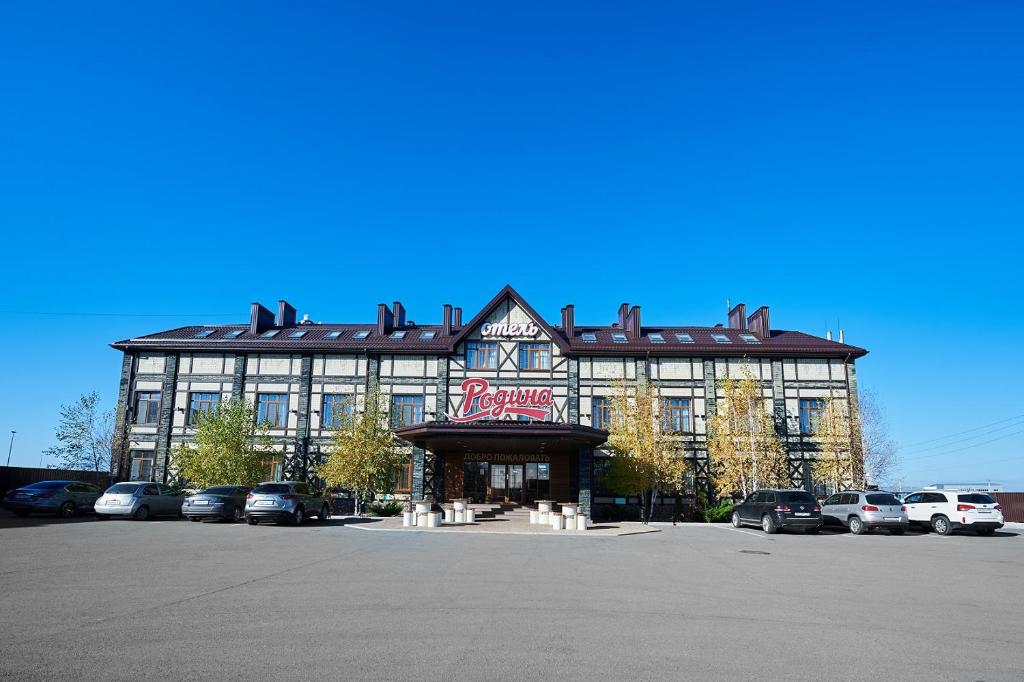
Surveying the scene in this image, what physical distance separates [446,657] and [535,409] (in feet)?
81.3

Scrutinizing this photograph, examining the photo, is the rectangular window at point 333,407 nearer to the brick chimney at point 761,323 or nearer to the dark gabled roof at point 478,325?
the dark gabled roof at point 478,325

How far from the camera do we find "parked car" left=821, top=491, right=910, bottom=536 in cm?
2223

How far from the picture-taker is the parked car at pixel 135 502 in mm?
22516

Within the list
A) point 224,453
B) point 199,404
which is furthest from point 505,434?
point 199,404

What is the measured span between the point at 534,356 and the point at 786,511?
49.6 ft

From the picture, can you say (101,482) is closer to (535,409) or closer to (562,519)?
(535,409)

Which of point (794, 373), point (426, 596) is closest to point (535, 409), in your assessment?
point (794, 373)

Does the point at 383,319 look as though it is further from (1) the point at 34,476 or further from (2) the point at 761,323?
(2) the point at 761,323

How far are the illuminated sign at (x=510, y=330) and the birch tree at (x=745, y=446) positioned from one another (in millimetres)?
9906

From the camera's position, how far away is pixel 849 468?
100 feet

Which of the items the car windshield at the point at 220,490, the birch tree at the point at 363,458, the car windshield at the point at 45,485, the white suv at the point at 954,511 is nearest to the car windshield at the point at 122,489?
the car windshield at the point at 45,485

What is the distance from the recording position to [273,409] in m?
33.7

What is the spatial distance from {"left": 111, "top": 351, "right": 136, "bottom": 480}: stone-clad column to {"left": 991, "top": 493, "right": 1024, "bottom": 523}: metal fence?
4139cm

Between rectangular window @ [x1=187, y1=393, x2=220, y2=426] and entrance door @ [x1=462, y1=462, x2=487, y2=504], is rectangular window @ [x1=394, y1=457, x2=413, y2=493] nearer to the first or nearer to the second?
entrance door @ [x1=462, y1=462, x2=487, y2=504]
